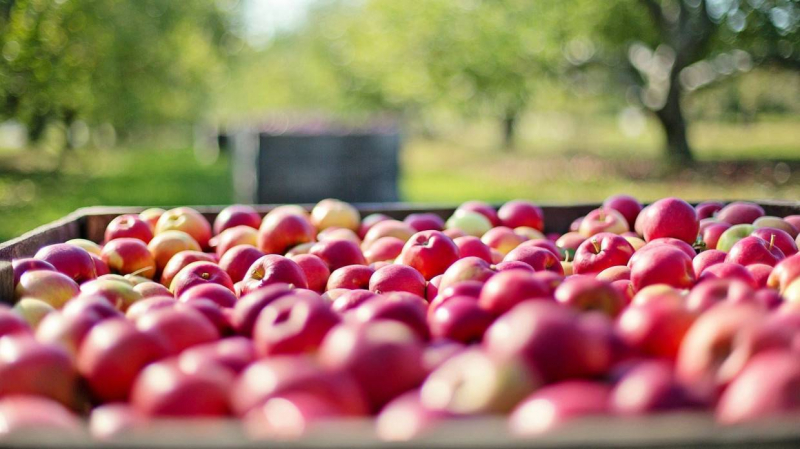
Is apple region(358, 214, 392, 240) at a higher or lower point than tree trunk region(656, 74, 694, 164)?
lower

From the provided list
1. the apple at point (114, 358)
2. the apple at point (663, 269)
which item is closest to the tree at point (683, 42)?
the apple at point (663, 269)

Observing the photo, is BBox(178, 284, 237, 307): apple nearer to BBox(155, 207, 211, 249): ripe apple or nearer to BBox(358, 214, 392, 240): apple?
BBox(155, 207, 211, 249): ripe apple

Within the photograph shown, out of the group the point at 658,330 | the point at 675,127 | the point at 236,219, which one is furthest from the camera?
the point at 675,127

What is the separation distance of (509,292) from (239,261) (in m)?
1.47

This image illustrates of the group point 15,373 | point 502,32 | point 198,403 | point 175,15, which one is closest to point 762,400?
point 198,403

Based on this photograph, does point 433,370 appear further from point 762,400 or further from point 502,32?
point 502,32

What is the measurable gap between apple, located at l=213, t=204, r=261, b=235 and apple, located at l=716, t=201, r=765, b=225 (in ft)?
7.36

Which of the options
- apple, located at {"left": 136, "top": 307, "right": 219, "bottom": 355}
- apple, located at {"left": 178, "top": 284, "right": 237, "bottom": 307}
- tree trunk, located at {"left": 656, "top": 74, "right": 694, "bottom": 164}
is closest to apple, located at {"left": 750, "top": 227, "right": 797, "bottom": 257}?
apple, located at {"left": 178, "top": 284, "right": 237, "bottom": 307}

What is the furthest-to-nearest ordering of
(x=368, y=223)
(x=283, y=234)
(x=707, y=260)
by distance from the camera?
(x=368, y=223)
(x=283, y=234)
(x=707, y=260)

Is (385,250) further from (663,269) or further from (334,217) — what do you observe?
(663,269)

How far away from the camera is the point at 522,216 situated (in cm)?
397

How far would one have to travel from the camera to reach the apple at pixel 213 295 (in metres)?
2.28

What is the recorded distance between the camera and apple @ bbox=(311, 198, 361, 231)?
13.1ft

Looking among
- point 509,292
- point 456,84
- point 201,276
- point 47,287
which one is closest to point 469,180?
point 456,84
